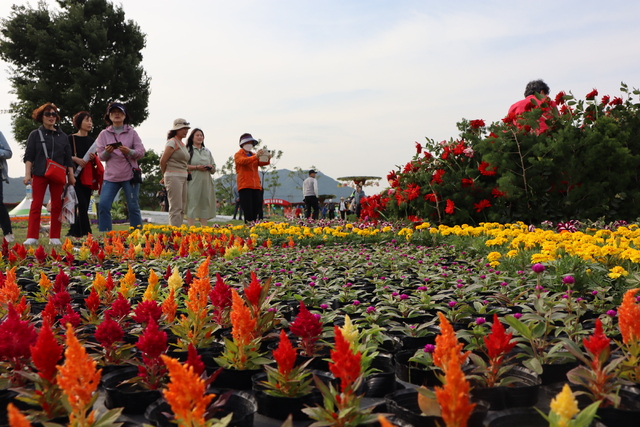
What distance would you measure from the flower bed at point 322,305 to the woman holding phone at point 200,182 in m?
3.30

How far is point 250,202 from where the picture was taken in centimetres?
973

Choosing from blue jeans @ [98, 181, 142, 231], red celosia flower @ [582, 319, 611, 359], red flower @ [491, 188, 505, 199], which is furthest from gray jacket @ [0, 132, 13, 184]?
red celosia flower @ [582, 319, 611, 359]

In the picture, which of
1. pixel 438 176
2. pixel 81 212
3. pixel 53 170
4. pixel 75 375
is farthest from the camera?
pixel 81 212

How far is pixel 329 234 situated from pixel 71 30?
2298 cm

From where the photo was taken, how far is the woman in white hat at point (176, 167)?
27.0ft

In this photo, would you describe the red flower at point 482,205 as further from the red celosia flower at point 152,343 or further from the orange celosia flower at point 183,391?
the orange celosia flower at point 183,391

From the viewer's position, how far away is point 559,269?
3.24m

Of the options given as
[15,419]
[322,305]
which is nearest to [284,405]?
[15,419]

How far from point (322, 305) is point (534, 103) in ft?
19.4

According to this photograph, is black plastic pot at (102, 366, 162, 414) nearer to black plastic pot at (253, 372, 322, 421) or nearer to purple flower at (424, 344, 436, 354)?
black plastic pot at (253, 372, 322, 421)

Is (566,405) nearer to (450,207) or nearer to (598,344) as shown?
(598,344)

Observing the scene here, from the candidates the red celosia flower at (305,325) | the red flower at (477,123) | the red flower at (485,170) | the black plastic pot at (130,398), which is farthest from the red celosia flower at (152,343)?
the red flower at (477,123)

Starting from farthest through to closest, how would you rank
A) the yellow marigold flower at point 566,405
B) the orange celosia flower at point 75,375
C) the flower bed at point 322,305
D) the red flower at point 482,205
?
the red flower at point 482,205, the flower bed at point 322,305, the orange celosia flower at point 75,375, the yellow marigold flower at point 566,405

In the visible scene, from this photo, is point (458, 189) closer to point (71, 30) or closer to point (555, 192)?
point (555, 192)
